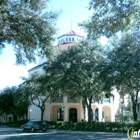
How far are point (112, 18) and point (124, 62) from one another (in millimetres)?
12869

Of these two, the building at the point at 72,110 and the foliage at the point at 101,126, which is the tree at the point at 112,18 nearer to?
the foliage at the point at 101,126

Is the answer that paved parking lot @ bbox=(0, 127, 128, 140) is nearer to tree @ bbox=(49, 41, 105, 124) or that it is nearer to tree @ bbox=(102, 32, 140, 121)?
tree @ bbox=(102, 32, 140, 121)

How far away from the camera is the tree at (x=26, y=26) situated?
14.5 metres

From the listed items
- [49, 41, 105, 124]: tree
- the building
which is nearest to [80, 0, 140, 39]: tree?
[49, 41, 105, 124]: tree

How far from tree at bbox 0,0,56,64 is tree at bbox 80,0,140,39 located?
2.67 meters

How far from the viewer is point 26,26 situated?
1541cm

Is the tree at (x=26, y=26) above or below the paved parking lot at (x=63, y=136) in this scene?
above

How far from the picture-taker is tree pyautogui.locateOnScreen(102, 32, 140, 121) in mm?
25328

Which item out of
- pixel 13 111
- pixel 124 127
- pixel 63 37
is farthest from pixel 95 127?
pixel 63 37

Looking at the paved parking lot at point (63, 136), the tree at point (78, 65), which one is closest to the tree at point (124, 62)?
the tree at point (78, 65)

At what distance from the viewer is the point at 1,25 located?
14250 millimetres

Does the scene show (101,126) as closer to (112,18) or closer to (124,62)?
(124,62)

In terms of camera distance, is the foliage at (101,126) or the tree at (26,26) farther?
the foliage at (101,126)

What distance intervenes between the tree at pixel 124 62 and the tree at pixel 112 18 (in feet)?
33.2
